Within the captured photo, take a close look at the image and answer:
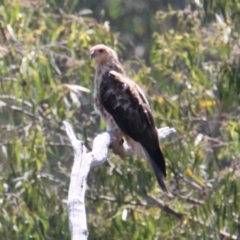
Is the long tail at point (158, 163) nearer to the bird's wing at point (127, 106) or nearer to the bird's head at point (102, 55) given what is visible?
the bird's wing at point (127, 106)

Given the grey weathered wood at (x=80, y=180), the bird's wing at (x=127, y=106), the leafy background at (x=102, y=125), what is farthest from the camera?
the leafy background at (x=102, y=125)

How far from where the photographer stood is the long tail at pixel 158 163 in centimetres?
575

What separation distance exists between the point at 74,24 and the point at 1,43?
503 mm

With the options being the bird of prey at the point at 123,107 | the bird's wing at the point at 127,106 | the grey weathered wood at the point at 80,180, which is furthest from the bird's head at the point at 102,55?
the grey weathered wood at the point at 80,180

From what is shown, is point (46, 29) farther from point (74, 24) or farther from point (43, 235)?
point (43, 235)

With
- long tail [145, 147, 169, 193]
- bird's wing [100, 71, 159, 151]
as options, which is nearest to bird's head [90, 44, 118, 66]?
bird's wing [100, 71, 159, 151]

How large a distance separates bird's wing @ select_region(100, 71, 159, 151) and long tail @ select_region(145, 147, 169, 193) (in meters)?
0.10

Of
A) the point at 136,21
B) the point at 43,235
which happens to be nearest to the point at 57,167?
the point at 43,235

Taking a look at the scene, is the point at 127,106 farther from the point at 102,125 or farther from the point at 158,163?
the point at 102,125

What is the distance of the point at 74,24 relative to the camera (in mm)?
7203

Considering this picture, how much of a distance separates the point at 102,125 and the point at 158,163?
123cm

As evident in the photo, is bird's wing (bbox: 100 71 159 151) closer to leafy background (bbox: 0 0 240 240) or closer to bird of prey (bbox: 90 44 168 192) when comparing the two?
bird of prey (bbox: 90 44 168 192)

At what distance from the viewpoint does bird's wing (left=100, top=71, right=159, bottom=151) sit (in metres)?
6.12

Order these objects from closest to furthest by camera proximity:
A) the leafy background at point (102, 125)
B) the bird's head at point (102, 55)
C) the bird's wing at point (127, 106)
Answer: the bird's wing at point (127, 106), the bird's head at point (102, 55), the leafy background at point (102, 125)
